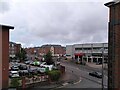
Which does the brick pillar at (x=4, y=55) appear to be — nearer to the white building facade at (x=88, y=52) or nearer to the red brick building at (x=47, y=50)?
the white building facade at (x=88, y=52)

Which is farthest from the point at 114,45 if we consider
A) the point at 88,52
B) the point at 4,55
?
the point at 88,52

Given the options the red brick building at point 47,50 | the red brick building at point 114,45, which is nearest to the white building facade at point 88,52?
the red brick building at point 47,50

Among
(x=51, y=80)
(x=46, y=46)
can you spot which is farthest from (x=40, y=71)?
(x=46, y=46)

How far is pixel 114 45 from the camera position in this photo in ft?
68.8

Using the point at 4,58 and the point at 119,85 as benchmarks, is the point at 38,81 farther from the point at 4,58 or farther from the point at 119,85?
the point at 119,85

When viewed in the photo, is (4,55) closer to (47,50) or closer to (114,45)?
(114,45)

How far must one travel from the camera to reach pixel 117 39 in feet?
68.4

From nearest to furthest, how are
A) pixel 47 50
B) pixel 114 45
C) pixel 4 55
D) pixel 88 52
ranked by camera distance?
1. pixel 114 45
2. pixel 4 55
3. pixel 88 52
4. pixel 47 50

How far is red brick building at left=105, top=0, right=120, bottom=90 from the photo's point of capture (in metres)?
20.8

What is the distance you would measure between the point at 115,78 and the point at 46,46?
142m

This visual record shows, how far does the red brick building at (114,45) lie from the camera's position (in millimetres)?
20766

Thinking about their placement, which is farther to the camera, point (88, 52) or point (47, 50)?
point (47, 50)

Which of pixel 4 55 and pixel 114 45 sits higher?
pixel 114 45

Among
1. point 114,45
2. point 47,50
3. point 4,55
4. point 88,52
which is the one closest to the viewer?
point 114,45
